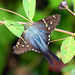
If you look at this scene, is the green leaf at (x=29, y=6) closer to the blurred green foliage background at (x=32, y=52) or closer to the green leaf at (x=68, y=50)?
the green leaf at (x=68, y=50)

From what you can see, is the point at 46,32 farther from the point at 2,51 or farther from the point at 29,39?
the point at 2,51

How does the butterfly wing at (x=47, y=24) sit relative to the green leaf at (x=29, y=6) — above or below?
below

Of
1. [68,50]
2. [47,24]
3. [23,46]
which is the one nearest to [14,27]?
[23,46]

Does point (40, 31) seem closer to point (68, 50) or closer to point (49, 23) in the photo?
point (49, 23)

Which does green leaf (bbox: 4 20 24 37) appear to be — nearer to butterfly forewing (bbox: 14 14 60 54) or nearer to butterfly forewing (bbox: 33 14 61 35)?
butterfly forewing (bbox: 14 14 60 54)

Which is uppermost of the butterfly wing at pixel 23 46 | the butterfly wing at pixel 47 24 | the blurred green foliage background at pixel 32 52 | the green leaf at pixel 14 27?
the green leaf at pixel 14 27

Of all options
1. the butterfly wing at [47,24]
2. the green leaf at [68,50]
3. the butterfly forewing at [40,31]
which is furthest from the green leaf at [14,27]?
the green leaf at [68,50]

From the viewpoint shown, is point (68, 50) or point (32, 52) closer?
point (68, 50)

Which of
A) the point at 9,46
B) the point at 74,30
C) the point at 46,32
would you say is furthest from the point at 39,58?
the point at 46,32
